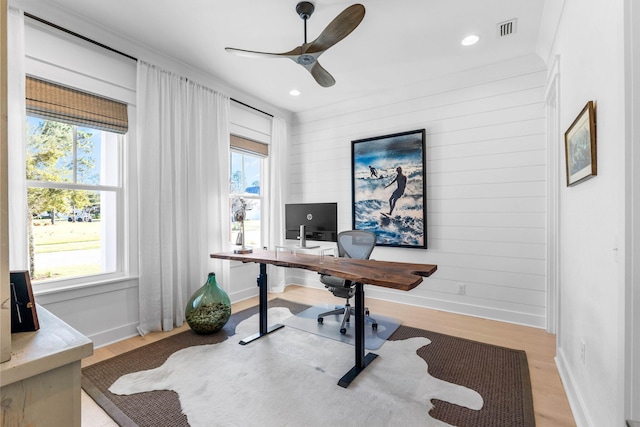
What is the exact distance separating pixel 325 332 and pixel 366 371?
746 millimetres

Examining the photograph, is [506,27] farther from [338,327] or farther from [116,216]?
[116,216]

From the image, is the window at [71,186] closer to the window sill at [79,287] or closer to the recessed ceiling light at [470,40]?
the window sill at [79,287]

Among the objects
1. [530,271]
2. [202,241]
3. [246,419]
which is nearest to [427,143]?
[530,271]

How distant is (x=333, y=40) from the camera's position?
7.19 feet

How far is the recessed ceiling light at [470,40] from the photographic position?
110 inches

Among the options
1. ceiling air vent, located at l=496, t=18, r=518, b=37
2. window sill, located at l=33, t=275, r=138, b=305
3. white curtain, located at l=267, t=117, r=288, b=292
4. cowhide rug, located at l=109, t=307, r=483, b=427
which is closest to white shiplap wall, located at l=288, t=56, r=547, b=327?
ceiling air vent, located at l=496, t=18, r=518, b=37

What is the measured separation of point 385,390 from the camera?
6.54 ft

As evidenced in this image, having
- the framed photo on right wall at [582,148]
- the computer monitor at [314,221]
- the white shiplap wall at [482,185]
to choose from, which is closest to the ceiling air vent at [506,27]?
the white shiplap wall at [482,185]

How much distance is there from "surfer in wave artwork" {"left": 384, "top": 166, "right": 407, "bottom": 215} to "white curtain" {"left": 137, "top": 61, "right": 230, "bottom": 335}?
2.07 metres

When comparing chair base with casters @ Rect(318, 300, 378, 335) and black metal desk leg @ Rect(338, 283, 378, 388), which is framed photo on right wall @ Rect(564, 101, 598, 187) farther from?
chair base with casters @ Rect(318, 300, 378, 335)

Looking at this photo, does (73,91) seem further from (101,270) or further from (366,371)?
(366,371)

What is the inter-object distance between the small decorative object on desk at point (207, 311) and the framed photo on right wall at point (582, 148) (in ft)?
9.57

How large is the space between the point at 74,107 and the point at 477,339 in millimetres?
4057

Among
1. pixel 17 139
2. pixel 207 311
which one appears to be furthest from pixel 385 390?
pixel 17 139
